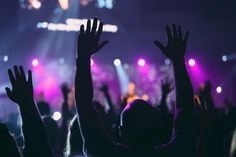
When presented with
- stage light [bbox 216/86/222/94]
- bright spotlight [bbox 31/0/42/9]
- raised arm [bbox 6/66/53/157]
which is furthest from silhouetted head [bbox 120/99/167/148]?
stage light [bbox 216/86/222/94]

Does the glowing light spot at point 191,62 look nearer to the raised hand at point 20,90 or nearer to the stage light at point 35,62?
the stage light at point 35,62

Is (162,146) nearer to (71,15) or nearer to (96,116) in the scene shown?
(96,116)

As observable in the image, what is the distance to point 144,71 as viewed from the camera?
25875 mm

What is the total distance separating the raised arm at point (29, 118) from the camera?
9.53 feet

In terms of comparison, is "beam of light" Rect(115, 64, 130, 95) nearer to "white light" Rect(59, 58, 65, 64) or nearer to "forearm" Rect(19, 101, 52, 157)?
"white light" Rect(59, 58, 65, 64)

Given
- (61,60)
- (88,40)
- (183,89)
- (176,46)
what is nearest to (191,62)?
(61,60)

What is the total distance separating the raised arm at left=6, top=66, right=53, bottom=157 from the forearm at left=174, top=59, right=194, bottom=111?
99 cm

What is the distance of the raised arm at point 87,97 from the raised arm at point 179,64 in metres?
0.53

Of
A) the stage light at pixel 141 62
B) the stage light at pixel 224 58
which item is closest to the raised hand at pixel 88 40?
the stage light at pixel 141 62

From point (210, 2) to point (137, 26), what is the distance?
16.9 feet

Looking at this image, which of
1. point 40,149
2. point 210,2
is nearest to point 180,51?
point 40,149

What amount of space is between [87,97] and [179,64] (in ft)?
2.88

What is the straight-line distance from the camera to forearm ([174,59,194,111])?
3.26 metres

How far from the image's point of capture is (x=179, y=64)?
3451 mm
